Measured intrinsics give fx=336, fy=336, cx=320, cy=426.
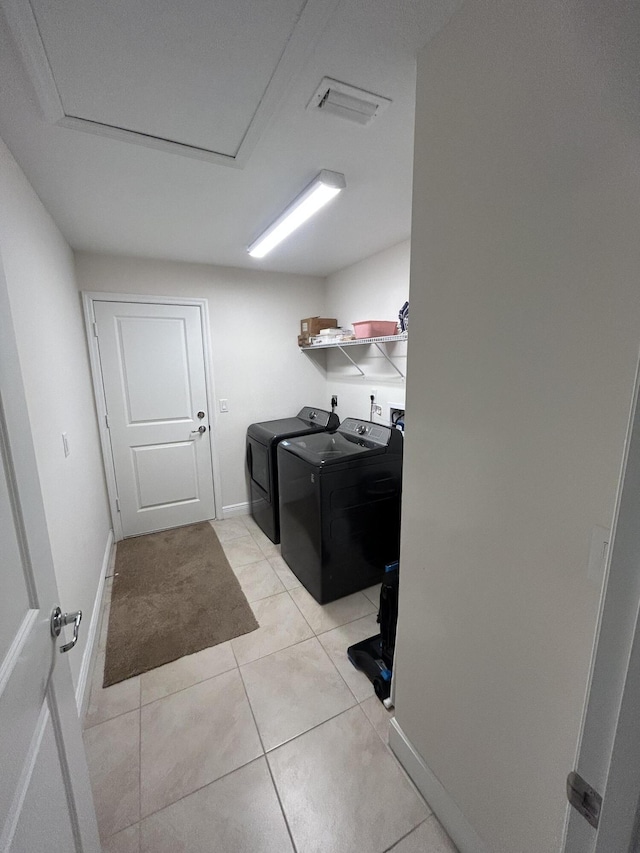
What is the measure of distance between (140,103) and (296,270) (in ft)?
6.89

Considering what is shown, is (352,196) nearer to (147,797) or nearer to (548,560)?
(548,560)

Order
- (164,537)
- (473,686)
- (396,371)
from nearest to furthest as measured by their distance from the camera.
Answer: (473,686)
(396,371)
(164,537)

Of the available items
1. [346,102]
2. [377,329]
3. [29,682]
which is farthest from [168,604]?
[346,102]

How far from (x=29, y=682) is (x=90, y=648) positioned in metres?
1.51

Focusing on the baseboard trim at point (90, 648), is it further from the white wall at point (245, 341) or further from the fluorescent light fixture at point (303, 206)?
the fluorescent light fixture at point (303, 206)

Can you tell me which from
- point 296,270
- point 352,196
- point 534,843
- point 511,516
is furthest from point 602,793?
point 296,270

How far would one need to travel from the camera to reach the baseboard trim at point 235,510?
10.9 ft

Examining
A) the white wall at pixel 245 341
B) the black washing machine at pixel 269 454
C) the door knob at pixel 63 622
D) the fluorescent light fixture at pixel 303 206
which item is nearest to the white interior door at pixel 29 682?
the door knob at pixel 63 622

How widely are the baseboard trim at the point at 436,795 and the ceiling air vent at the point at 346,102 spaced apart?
7.42ft

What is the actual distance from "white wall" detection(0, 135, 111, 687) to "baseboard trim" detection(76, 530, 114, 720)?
0.15 ft

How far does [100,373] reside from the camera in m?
2.69

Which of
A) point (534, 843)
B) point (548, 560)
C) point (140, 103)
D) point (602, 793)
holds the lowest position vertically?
point (534, 843)

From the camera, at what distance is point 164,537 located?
2975mm

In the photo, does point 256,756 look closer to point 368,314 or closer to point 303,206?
point 303,206
